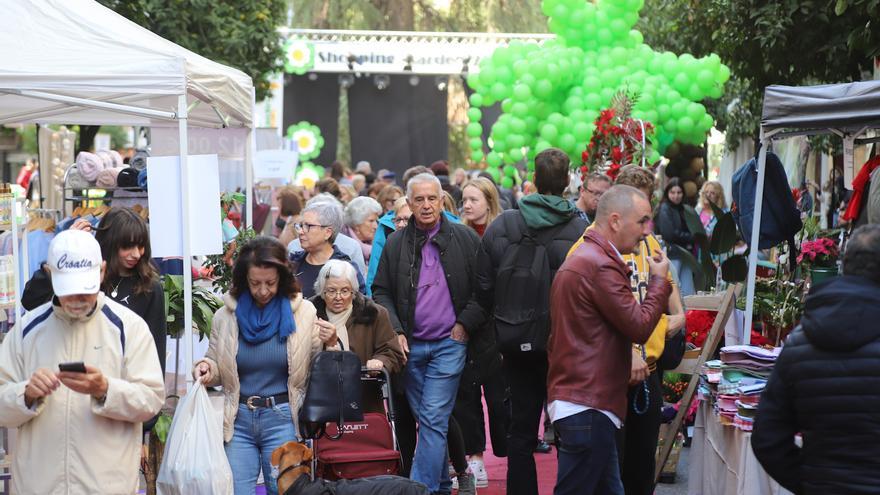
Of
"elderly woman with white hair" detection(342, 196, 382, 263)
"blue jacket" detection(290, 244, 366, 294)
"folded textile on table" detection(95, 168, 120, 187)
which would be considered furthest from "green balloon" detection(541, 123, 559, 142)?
"blue jacket" detection(290, 244, 366, 294)

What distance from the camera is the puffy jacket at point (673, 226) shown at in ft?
43.3

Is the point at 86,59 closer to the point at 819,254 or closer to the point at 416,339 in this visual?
the point at 416,339

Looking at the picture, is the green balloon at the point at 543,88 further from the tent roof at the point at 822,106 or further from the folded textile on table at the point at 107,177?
the tent roof at the point at 822,106

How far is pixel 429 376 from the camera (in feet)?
23.4

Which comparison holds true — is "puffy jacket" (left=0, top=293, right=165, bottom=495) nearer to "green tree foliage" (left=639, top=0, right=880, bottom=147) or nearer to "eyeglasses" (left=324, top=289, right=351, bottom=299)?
"eyeglasses" (left=324, top=289, right=351, bottom=299)

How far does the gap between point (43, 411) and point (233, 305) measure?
141 centimetres

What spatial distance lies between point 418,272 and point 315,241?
2.66 ft

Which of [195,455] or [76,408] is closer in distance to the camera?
[76,408]

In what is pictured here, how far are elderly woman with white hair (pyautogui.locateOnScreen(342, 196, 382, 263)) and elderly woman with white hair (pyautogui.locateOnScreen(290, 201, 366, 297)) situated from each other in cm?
180

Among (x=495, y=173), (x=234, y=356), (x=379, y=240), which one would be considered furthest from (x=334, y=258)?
(x=495, y=173)

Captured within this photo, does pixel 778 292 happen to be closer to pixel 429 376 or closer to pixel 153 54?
pixel 429 376

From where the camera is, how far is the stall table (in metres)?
6.23

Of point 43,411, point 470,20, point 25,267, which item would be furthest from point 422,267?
point 470,20

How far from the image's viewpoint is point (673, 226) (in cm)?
1327
